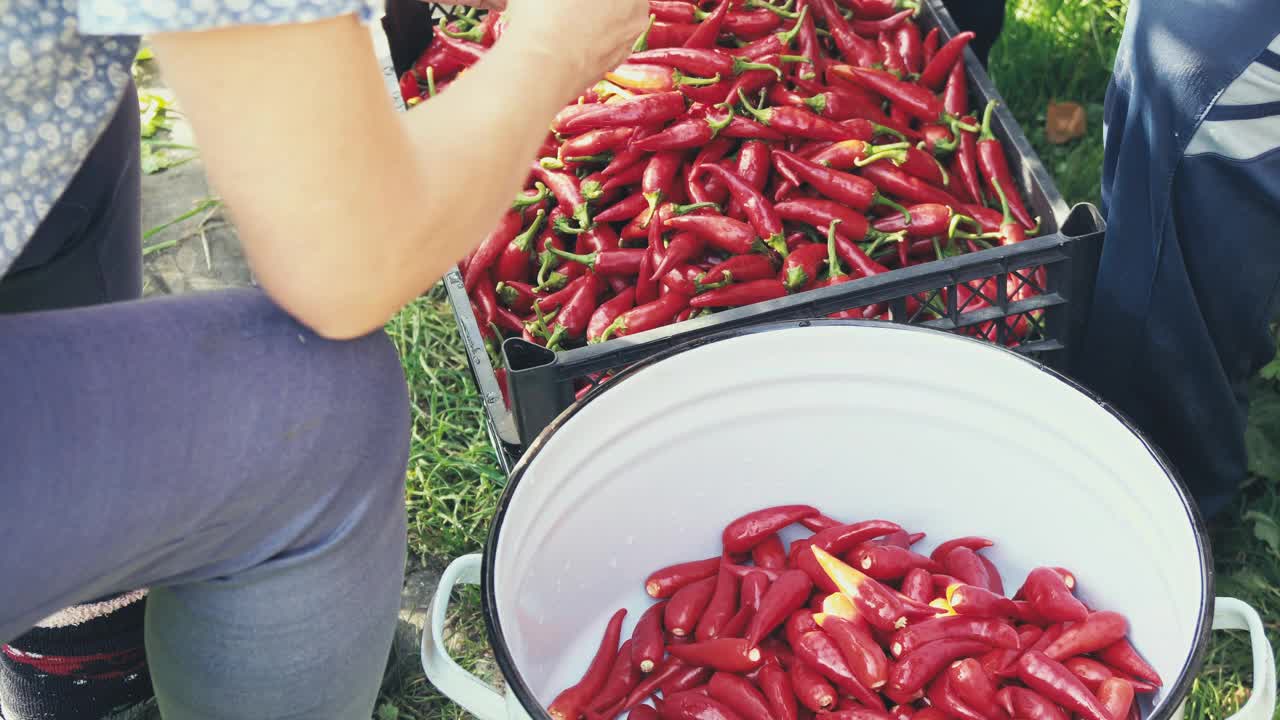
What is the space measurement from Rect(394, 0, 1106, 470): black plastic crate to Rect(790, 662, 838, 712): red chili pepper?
460mm

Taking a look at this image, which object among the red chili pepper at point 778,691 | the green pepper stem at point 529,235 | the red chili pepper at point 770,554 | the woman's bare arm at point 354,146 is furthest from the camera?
the green pepper stem at point 529,235

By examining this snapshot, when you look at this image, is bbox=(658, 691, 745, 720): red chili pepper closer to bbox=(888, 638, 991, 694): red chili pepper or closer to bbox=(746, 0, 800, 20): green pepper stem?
bbox=(888, 638, 991, 694): red chili pepper

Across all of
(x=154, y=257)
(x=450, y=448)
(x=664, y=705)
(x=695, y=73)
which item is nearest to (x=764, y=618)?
(x=664, y=705)

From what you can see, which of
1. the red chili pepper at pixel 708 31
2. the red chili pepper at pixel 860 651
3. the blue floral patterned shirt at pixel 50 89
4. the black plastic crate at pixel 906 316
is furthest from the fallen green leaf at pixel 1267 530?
the blue floral patterned shirt at pixel 50 89

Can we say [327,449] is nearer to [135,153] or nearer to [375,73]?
[375,73]

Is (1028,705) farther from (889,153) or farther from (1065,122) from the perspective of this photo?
(1065,122)

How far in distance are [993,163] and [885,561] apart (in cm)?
90

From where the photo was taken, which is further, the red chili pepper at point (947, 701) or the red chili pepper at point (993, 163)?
the red chili pepper at point (993, 163)

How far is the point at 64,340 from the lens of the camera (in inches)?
37.4

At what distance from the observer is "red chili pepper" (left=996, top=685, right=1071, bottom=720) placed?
55.3 inches

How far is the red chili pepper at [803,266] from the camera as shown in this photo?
2.01 meters

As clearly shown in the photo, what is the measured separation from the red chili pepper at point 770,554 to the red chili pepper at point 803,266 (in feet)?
1.52

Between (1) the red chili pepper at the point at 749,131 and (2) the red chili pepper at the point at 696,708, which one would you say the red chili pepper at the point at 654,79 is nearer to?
(1) the red chili pepper at the point at 749,131

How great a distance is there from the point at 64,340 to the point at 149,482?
134 mm
